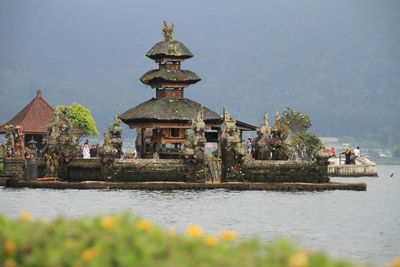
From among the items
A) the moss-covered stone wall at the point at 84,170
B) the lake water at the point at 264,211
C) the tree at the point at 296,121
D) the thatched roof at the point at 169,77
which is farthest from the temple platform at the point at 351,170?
the moss-covered stone wall at the point at 84,170

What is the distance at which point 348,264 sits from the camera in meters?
12.9

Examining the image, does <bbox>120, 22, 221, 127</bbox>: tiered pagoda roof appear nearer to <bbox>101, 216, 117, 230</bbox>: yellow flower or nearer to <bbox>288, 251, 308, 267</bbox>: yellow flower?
<bbox>101, 216, 117, 230</bbox>: yellow flower

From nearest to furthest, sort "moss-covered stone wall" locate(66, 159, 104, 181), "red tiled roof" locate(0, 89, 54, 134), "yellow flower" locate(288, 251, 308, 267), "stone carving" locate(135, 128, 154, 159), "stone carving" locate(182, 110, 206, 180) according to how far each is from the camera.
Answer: "yellow flower" locate(288, 251, 308, 267) → "stone carving" locate(182, 110, 206, 180) → "moss-covered stone wall" locate(66, 159, 104, 181) → "stone carving" locate(135, 128, 154, 159) → "red tiled roof" locate(0, 89, 54, 134)

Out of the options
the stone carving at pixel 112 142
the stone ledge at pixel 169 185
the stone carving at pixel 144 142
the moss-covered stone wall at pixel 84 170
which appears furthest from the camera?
the stone carving at pixel 144 142

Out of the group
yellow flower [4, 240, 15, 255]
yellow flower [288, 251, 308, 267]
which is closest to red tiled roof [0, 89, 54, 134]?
yellow flower [4, 240, 15, 255]

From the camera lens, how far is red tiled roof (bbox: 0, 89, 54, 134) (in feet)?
361

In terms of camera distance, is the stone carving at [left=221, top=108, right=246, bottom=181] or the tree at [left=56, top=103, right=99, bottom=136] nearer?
the stone carving at [left=221, top=108, right=246, bottom=181]

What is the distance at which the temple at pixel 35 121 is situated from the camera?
110 m

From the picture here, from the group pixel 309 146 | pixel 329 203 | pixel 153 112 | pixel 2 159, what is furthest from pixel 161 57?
pixel 309 146

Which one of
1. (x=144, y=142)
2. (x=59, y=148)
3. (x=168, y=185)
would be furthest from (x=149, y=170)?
(x=144, y=142)

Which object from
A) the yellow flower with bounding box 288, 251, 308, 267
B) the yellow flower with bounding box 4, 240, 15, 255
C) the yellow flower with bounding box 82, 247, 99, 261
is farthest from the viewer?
the yellow flower with bounding box 4, 240, 15, 255

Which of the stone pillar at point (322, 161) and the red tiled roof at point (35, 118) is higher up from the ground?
the red tiled roof at point (35, 118)

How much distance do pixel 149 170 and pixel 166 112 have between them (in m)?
10.4

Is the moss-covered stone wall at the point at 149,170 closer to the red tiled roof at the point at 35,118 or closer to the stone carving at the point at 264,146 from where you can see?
the stone carving at the point at 264,146
